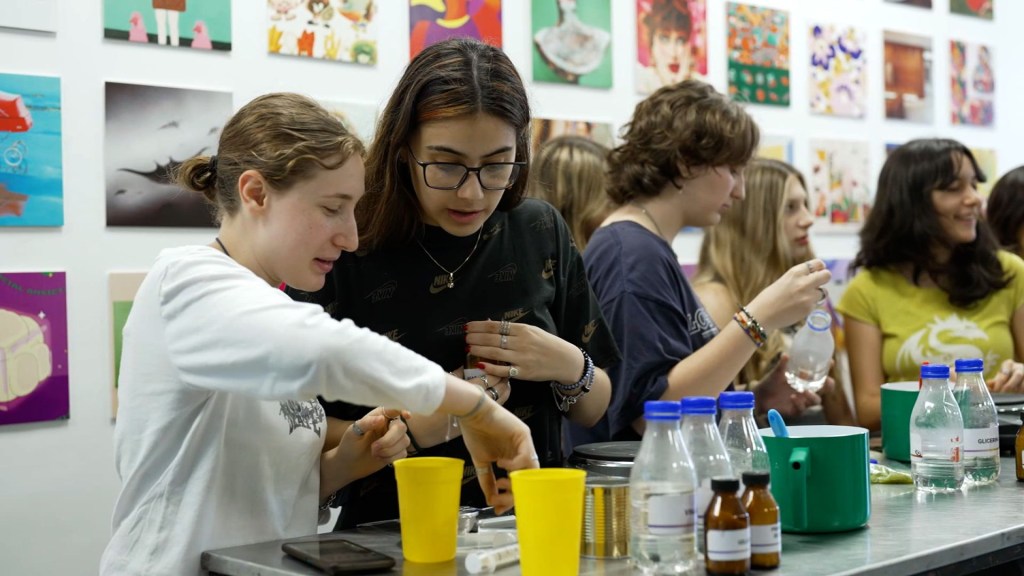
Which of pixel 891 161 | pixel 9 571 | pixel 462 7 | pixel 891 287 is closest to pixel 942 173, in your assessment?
pixel 891 161

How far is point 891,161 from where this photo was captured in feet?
11.3

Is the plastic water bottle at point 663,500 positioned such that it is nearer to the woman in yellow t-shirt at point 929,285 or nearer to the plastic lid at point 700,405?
the plastic lid at point 700,405

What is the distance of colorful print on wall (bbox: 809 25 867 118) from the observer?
4602 millimetres

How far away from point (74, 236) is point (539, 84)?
162cm

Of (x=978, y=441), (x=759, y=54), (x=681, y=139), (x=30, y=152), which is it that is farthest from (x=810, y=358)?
(x=30, y=152)

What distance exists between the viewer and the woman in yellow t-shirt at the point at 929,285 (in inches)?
128

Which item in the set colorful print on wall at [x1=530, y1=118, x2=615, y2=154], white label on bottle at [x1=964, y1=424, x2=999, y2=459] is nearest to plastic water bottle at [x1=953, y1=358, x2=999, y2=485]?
white label on bottle at [x1=964, y1=424, x2=999, y2=459]

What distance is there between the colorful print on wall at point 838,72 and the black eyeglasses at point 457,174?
3.02m

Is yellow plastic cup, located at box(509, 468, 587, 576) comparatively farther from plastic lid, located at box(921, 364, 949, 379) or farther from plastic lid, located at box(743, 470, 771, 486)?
plastic lid, located at box(921, 364, 949, 379)

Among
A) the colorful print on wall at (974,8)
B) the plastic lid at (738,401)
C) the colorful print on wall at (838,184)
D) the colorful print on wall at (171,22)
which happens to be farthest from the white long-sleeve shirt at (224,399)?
the colorful print on wall at (974,8)

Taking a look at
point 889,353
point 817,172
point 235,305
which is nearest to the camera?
point 235,305

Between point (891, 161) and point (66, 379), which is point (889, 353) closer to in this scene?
point (891, 161)

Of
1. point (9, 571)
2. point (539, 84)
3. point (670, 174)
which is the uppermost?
point (539, 84)

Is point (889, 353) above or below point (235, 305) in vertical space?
below
